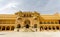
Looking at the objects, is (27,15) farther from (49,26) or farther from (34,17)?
(49,26)

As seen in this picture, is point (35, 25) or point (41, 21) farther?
point (41, 21)

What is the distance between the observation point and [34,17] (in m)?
58.7

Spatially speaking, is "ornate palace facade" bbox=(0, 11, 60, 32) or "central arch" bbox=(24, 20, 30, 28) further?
"central arch" bbox=(24, 20, 30, 28)

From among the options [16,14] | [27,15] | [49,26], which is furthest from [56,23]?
[16,14]

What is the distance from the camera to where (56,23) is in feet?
206

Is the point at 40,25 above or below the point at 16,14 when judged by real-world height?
below

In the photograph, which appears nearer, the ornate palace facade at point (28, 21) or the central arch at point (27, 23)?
the ornate palace facade at point (28, 21)

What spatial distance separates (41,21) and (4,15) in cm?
2081

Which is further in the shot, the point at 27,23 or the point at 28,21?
the point at 28,21

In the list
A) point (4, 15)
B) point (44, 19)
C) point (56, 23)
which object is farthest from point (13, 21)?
point (56, 23)

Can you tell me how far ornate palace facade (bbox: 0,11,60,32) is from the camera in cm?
5838

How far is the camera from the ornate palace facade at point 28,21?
5838cm

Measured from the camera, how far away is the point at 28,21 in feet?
196

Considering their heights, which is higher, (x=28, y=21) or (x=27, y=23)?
(x=28, y=21)
